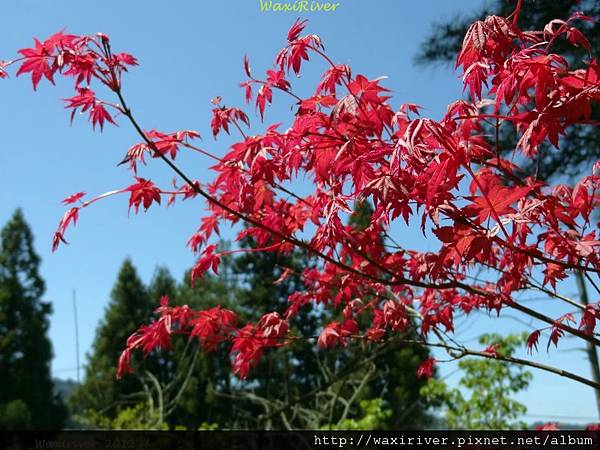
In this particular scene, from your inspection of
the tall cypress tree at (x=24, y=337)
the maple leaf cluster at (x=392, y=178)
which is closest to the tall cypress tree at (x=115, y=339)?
the tall cypress tree at (x=24, y=337)

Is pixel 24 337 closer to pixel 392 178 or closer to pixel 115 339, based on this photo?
pixel 115 339

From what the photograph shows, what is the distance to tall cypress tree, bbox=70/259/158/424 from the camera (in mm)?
15984

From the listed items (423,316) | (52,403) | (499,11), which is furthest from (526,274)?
(52,403)

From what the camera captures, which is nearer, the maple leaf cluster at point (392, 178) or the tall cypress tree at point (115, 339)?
the maple leaf cluster at point (392, 178)

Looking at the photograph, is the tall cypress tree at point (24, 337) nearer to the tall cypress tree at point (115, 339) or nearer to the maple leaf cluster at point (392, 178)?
the tall cypress tree at point (115, 339)

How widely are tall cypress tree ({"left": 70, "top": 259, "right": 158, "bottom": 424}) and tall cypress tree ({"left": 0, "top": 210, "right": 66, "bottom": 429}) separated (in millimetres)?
1116

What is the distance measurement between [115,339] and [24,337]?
252 cm

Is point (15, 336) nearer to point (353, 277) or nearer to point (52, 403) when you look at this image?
point (52, 403)

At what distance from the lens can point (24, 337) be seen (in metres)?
15.4

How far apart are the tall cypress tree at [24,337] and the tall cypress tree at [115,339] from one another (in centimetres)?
112

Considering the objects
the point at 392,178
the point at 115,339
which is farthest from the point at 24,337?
the point at 392,178

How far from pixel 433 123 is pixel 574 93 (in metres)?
0.34

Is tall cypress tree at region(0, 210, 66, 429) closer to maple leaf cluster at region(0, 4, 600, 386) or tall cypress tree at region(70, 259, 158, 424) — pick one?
tall cypress tree at region(70, 259, 158, 424)

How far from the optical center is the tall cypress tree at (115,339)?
1598 centimetres
